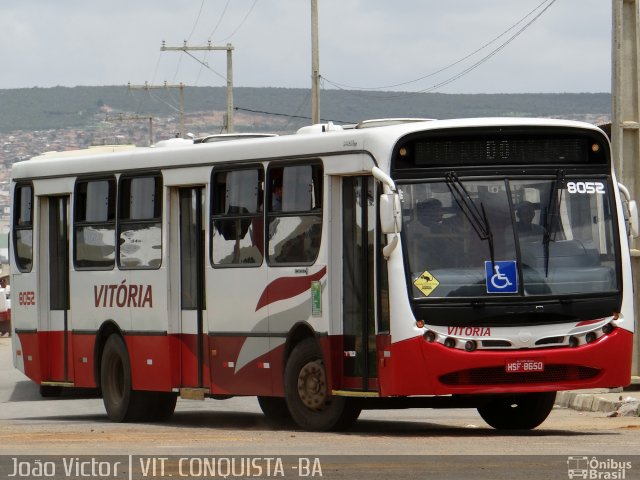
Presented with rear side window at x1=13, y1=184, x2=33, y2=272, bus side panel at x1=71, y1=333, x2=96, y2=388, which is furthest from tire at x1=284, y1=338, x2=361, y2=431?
rear side window at x1=13, y1=184, x2=33, y2=272

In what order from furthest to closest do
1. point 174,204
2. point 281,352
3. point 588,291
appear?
point 174,204 → point 281,352 → point 588,291

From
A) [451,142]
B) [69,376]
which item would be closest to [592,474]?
[451,142]

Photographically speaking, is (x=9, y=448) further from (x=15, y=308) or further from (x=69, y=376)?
(x=15, y=308)

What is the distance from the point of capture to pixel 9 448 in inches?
605

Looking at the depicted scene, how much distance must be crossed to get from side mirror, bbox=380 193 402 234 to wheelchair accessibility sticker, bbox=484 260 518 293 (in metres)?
0.96

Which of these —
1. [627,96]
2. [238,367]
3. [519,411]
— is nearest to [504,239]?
[519,411]

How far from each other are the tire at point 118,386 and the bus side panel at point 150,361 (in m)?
0.13

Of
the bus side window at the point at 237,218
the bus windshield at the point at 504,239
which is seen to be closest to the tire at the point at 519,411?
the bus windshield at the point at 504,239

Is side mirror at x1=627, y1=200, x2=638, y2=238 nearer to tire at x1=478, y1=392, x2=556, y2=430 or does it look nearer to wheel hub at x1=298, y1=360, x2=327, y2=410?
tire at x1=478, y1=392, x2=556, y2=430

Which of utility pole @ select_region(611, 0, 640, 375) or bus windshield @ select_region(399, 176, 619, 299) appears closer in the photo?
bus windshield @ select_region(399, 176, 619, 299)

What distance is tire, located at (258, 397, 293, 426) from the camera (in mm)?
20422

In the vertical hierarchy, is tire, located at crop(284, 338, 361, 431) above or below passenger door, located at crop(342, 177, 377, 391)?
below

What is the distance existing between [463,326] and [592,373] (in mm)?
1380

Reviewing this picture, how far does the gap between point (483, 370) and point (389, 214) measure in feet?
5.59
